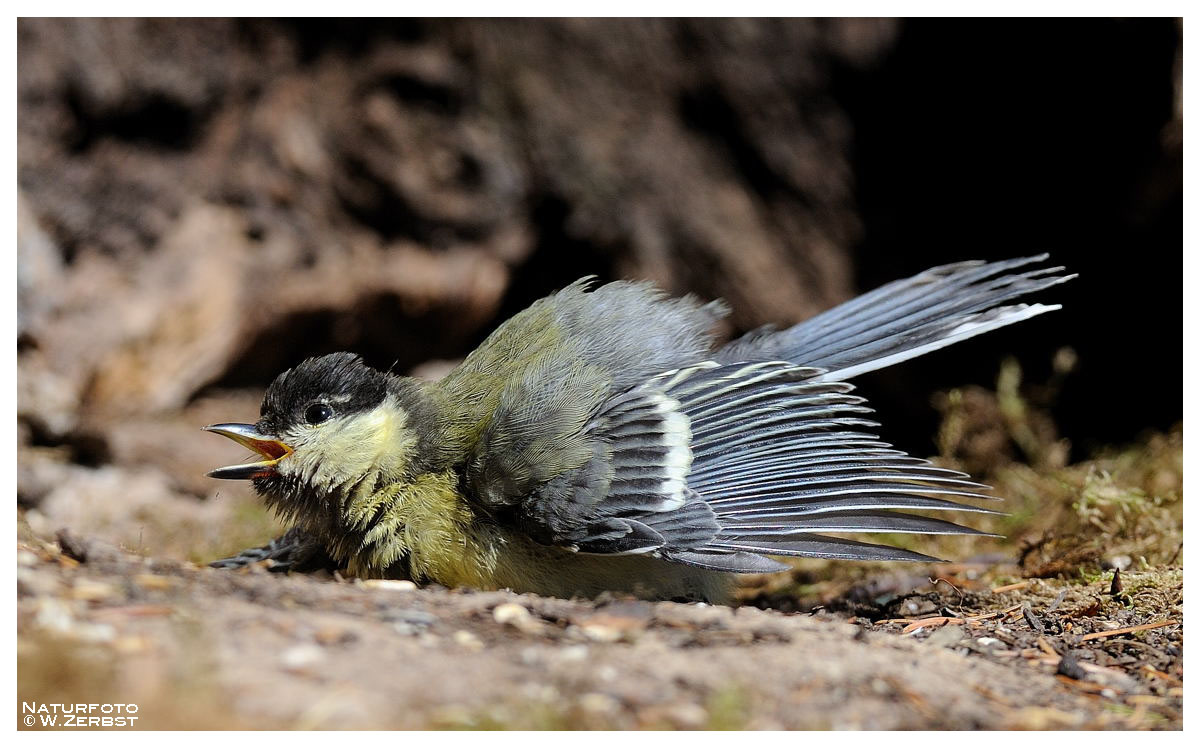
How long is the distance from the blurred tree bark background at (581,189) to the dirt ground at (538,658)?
227 centimetres

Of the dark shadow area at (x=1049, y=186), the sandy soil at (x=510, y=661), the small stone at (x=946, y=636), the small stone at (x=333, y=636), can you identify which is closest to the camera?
the sandy soil at (x=510, y=661)

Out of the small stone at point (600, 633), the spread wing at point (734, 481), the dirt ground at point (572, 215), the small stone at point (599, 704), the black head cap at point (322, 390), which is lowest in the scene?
the small stone at point (599, 704)

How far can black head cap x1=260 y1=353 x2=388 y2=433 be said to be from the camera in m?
2.94

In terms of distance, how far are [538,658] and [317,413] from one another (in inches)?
51.0

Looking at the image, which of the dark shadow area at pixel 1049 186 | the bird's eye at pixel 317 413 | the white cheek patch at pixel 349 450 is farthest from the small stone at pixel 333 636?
the dark shadow area at pixel 1049 186

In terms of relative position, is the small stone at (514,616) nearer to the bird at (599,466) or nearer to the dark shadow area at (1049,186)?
the bird at (599,466)

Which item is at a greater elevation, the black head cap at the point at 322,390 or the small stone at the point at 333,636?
the black head cap at the point at 322,390

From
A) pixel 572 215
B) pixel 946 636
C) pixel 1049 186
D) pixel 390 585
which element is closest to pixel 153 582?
pixel 390 585

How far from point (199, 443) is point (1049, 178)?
431cm

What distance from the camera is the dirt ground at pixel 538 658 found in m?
1.71

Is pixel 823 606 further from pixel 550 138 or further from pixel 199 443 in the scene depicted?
pixel 199 443

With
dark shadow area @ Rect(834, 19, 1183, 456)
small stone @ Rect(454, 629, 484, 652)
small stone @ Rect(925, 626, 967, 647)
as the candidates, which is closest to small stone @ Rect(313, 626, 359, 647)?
small stone @ Rect(454, 629, 484, 652)

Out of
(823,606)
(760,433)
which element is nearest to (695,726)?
(760,433)

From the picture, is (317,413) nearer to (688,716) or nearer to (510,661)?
(510,661)
